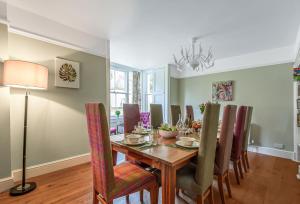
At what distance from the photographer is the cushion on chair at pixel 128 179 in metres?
1.25

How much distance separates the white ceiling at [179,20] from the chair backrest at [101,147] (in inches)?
63.3

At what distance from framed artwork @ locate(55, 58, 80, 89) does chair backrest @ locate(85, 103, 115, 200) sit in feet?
5.62

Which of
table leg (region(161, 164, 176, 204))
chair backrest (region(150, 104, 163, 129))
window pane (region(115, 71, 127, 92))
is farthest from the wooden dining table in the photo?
window pane (region(115, 71, 127, 92))

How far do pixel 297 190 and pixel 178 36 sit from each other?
9.93ft

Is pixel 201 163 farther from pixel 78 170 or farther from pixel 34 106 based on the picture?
pixel 34 106

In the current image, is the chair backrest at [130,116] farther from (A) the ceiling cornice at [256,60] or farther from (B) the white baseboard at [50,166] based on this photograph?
(A) the ceiling cornice at [256,60]

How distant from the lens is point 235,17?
228 centimetres

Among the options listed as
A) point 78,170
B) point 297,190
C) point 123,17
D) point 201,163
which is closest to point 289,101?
point 297,190

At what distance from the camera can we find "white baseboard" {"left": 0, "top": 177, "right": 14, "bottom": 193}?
77.2 inches

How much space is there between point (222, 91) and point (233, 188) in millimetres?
2799

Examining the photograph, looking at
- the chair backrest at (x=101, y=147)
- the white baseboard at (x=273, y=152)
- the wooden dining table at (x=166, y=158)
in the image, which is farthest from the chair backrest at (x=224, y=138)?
the white baseboard at (x=273, y=152)

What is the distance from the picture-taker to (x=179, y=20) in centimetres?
239

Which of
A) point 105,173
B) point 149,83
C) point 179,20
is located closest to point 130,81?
point 149,83

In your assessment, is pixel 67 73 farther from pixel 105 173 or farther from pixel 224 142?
pixel 224 142
